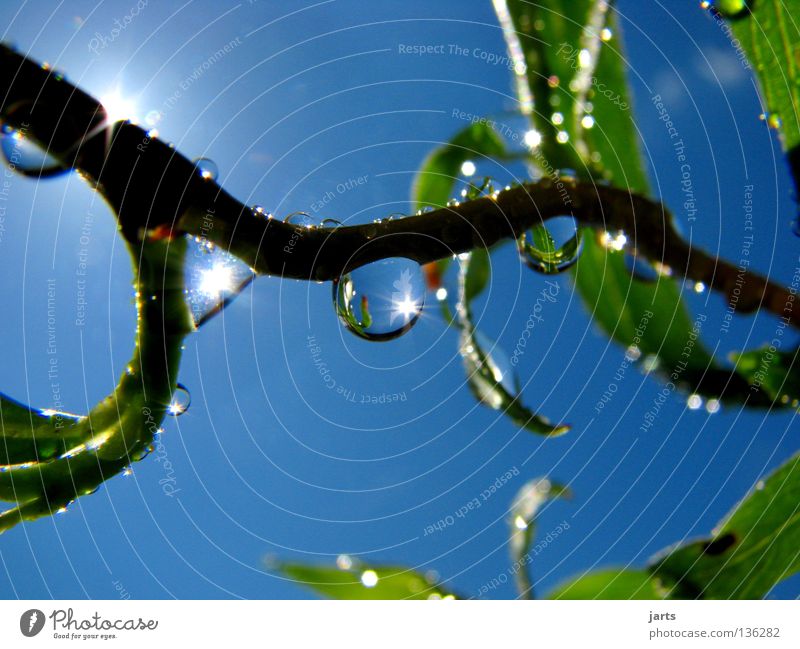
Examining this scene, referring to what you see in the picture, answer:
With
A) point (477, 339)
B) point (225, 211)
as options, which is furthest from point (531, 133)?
point (225, 211)

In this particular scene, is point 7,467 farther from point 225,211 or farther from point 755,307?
point 755,307

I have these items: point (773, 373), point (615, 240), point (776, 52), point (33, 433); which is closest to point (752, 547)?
point (773, 373)

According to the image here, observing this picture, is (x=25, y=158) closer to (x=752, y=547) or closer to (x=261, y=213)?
(x=261, y=213)

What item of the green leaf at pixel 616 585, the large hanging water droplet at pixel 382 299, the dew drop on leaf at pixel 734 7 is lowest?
the green leaf at pixel 616 585

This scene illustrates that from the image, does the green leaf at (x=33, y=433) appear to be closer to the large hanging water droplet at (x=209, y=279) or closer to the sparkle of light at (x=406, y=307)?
the large hanging water droplet at (x=209, y=279)

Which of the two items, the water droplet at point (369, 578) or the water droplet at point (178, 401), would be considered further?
the water droplet at point (369, 578)

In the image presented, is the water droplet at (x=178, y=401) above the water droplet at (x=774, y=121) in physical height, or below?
below

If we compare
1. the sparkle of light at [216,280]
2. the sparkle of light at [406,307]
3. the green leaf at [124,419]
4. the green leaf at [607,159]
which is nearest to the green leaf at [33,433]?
the green leaf at [124,419]

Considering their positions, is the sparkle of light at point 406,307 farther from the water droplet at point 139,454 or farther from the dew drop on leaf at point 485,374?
the water droplet at point 139,454
